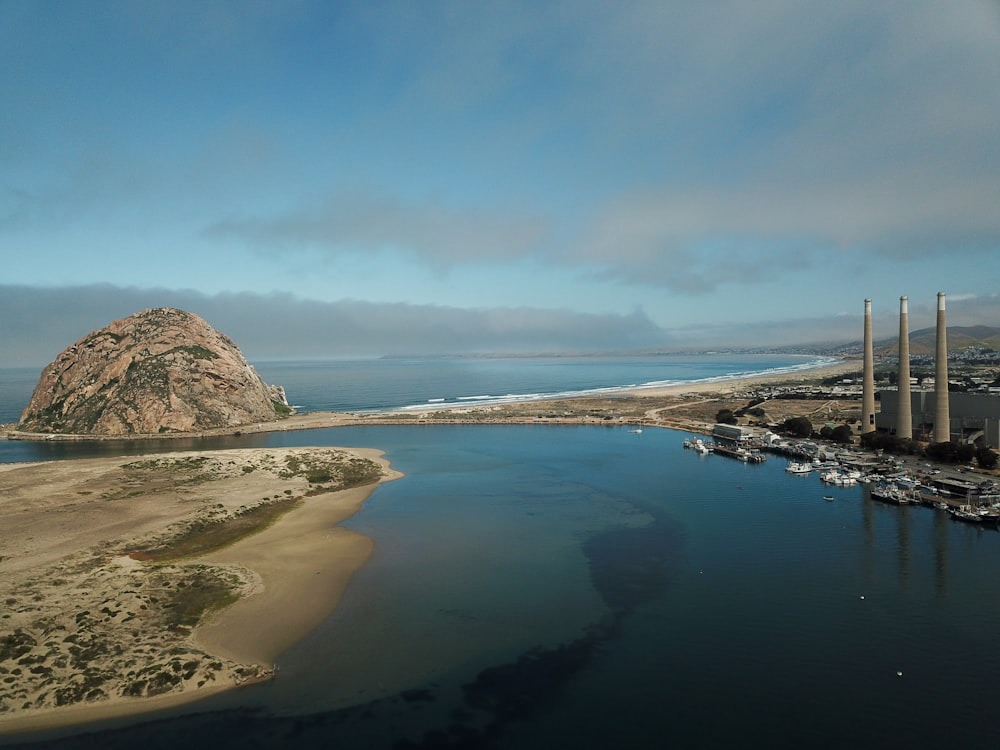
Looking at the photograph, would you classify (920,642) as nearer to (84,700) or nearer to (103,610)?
(84,700)

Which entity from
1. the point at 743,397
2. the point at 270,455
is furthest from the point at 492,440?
the point at 743,397

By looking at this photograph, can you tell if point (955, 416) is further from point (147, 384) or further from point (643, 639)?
point (147, 384)

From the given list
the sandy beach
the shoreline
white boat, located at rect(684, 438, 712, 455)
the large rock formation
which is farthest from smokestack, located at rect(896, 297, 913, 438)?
the large rock formation

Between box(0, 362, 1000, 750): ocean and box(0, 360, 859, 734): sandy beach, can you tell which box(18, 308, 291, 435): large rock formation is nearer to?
box(0, 360, 859, 734): sandy beach

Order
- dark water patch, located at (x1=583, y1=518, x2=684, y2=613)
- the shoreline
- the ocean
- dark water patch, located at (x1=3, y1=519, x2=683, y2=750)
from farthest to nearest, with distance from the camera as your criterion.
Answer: the shoreline → dark water patch, located at (x1=583, y1=518, x2=684, y2=613) → the ocean → dark water patch, located at (x1=3, y1=519, x2=683, y2=750)

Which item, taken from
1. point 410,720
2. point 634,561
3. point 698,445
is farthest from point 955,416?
point 410,720

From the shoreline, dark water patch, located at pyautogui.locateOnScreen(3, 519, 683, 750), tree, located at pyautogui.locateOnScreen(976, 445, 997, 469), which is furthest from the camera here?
the shoreline

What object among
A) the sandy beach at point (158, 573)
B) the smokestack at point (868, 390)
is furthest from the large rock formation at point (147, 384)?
the smokestack at point (868, 390)
